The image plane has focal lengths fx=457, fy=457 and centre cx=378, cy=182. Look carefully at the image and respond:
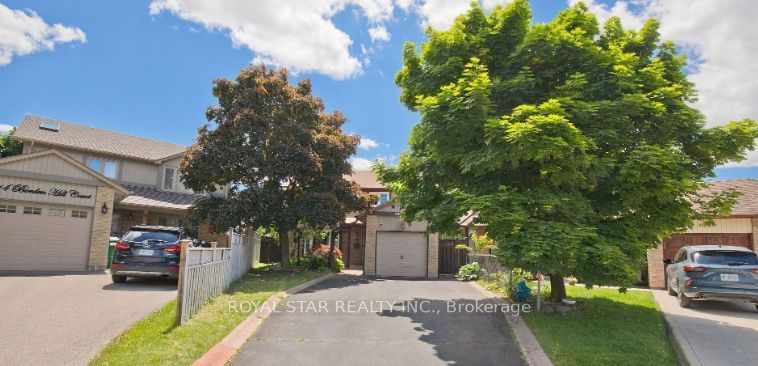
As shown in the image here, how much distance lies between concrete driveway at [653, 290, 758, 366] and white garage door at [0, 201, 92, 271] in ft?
57.9

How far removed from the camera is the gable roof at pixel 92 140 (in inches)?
901

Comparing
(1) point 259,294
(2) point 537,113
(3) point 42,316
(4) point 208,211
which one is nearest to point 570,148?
(2) point 537,113

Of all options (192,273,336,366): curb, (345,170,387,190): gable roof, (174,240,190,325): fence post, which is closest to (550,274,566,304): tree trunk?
(192,273,336,366): curb

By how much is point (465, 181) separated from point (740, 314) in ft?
23.1

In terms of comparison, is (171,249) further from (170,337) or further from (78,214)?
(78,214)

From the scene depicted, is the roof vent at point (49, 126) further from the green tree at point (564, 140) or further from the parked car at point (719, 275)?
the parked car at point (719, 275)

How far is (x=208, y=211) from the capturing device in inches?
674

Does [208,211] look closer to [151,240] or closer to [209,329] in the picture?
[151,240]

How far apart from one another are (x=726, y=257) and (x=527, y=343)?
6860 millimetres

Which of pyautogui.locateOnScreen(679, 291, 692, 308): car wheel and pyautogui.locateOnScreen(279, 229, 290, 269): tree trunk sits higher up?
pyautogui.locateOnScreen(279, 229, 290, 269): tree trunk

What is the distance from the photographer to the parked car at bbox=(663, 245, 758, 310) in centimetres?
1012

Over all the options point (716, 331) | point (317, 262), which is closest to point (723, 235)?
point (716, 331)

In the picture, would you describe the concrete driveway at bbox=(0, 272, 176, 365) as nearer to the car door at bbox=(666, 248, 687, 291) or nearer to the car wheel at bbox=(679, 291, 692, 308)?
the car wheel at bbox=(679, 291, 692, 308)

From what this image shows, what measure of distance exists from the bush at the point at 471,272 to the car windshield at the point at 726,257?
780 cm
